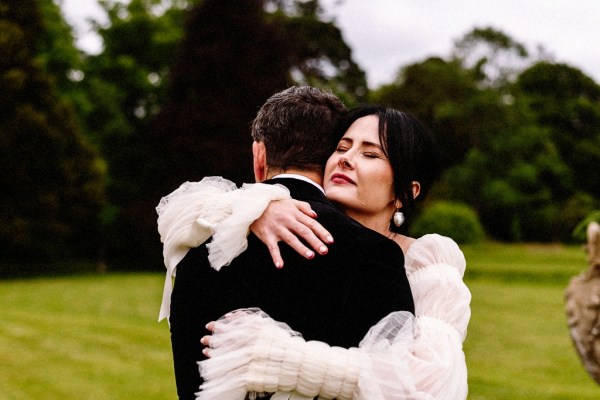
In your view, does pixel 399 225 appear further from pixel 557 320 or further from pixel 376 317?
pixel 557 320

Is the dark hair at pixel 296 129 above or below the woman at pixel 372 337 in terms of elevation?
above

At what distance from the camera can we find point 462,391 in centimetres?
220

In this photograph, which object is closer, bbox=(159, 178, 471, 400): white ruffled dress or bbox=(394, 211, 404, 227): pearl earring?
bbox=(159, 178, 471, 400): white ruffled dress

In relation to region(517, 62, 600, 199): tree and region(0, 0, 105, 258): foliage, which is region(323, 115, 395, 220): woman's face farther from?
region(517, 62, 600, 199): tree

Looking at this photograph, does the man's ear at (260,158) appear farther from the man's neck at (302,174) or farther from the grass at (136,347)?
the grass at (136,347)

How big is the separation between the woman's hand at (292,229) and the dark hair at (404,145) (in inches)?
21.0

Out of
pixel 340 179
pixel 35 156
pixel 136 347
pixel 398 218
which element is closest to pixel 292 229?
pixel 340 179

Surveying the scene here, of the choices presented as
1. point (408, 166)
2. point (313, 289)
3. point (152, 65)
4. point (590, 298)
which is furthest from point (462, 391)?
point (152, 65)

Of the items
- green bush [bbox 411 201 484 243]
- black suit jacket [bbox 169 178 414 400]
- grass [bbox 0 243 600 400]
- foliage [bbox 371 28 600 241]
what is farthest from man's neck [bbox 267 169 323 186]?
foliage [bbox 371 28 600 241]

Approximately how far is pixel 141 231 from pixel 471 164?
20.2 metres

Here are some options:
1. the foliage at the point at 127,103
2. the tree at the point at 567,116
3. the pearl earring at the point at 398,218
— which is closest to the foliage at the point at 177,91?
the foliage at the point at 127,103

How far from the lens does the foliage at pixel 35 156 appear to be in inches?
966

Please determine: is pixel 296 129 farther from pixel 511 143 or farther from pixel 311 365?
pixel 511 143

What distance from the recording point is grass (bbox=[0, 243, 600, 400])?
337 inches
